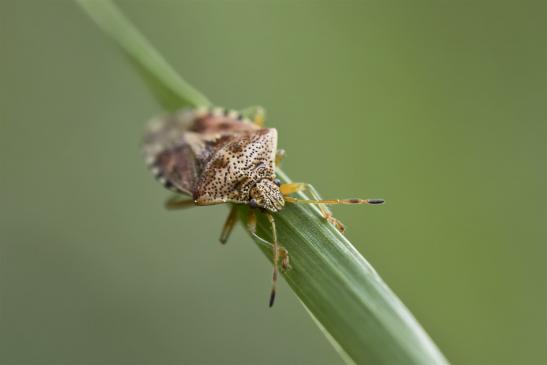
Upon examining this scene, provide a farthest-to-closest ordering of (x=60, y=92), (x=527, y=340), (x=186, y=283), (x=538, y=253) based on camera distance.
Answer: (x=60, y=92) < (x=186, y=283) < (x=538, y=253) < (x=527, y=340)

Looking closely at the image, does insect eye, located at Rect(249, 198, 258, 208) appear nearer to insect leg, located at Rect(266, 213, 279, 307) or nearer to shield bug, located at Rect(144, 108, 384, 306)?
shield bug, located at Rect(144, 108, 384, 306)

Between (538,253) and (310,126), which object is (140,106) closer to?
(310,126)

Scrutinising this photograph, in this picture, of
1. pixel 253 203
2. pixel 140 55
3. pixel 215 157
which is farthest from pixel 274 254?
pixel 140 55

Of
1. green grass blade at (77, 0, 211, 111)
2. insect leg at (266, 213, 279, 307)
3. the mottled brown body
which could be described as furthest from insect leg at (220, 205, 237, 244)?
green grass blade at (77, 0, 211, 111)

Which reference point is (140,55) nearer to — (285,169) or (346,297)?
(346,297)

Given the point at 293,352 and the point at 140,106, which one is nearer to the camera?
the point at 293,352

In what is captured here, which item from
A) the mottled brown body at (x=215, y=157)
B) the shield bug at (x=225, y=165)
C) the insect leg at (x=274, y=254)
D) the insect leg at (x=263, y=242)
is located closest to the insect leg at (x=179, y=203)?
the shield bug at (x=225, y=165)

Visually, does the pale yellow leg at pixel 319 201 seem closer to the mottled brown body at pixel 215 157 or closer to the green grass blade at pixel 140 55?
the mottled brown body at pixel 215 157

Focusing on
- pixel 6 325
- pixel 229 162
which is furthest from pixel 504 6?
pixel 6 325
